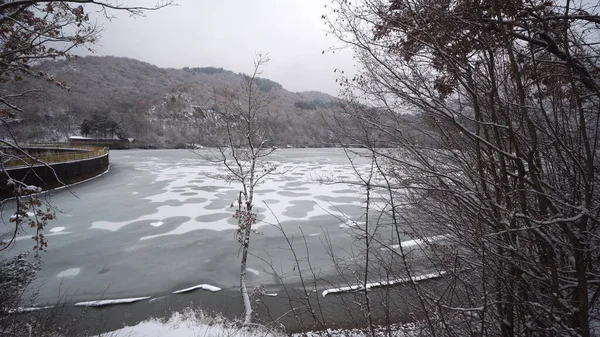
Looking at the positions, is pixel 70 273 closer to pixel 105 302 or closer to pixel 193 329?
pixel 105 302

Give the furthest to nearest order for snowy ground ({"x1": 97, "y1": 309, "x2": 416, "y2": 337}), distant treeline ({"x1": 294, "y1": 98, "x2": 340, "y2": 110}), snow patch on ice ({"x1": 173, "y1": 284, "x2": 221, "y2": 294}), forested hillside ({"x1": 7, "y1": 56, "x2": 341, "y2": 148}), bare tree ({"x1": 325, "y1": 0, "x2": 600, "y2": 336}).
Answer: forested hillside ({"x1": 7, "y1": 56, "x2": 341, "y2": 148})
snow patch on ice ({"x1": 173, "y1": 284, "x2": 221, "y2": 294})
snowy ground ({"x1": 97, "y1": 309, "x2": 416, "y2": 337})
distant treeline ({"x1": 294, "y1": 98, "x2": 340, "y2": 110})
bare tree ({"x1": 325, "y1": 0, "x2": 600, "y2": 336})

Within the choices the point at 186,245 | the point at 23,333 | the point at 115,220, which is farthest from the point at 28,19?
the point at 115,220

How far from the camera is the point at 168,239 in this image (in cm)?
1114

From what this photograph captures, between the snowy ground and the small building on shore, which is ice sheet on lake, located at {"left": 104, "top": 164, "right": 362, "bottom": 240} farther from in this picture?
the small building on shore

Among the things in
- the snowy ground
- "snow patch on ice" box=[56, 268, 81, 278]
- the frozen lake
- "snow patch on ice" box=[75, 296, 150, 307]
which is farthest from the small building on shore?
the snowy ground

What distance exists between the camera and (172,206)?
1548 cm

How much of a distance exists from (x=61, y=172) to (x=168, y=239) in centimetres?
1496

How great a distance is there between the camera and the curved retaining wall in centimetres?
1623

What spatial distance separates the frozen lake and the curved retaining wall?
3.17 feet

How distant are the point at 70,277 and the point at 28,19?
7.25m

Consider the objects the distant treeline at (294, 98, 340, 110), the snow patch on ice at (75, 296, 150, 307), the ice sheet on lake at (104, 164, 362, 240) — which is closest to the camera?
the distant treeline at (294, 98, 340, 110)

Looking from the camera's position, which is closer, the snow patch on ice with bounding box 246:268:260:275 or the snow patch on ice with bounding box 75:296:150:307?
the snow patch on ice with bounding box 75:296:150:307

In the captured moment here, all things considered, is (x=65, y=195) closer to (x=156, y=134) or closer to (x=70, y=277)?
(x=70, y=277)

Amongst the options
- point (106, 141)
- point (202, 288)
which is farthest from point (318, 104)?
point (106, 141)
